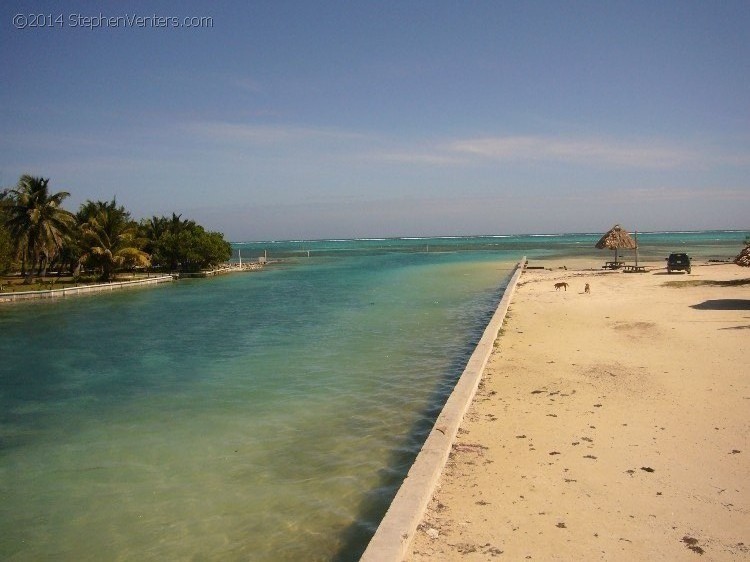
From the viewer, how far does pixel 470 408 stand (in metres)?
6.86

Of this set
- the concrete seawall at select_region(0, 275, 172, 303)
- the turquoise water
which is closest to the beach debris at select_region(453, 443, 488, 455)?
the turquoise water

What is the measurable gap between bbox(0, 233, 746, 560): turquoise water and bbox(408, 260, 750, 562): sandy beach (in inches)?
38.7

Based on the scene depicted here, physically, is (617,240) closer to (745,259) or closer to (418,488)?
(745,259)

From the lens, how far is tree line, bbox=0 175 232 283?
32.1 metres

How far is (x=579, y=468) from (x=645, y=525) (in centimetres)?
102

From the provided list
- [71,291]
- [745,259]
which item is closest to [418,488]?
[745,259]

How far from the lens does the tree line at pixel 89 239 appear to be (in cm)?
3209

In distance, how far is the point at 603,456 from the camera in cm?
515

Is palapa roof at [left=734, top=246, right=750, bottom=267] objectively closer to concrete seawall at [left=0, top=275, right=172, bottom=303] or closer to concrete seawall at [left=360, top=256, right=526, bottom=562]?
concrete seawall at [left=360, top=256, right=526, bottom=562]

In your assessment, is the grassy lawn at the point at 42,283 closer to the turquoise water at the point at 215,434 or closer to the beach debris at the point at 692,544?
the turquoise water at the point at 215,434

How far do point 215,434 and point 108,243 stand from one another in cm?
3408

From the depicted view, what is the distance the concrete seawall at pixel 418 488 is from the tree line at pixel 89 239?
3396cm

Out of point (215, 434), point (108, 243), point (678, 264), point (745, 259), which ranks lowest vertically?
point (215, 434)

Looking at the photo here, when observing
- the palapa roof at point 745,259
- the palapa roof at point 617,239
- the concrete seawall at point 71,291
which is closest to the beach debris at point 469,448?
the palapa roof at point 745,259
